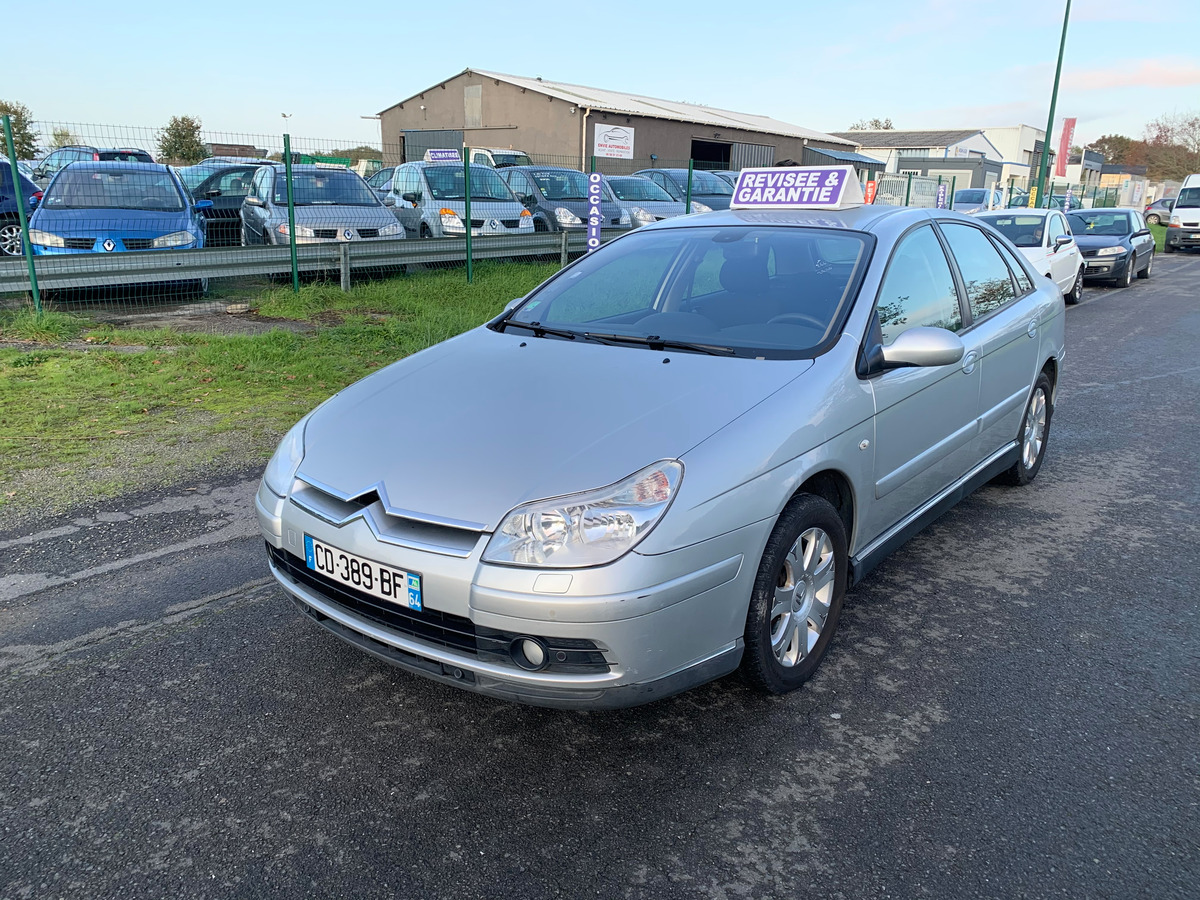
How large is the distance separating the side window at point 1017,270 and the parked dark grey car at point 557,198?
10.5m

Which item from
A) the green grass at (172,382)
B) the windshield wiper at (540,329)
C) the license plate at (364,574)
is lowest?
the green grass at (172,382)

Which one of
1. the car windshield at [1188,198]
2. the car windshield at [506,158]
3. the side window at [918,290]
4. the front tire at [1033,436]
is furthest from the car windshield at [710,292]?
the car windshield at [1188,198]

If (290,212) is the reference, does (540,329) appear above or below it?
below

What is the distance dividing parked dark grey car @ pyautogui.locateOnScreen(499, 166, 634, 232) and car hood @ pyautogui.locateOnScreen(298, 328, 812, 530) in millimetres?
11952

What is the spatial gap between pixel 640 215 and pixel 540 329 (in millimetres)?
12044

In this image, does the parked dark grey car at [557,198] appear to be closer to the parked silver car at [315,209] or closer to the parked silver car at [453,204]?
the parked silver car at [453,204]

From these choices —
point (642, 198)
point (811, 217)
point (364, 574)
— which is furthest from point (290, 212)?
point (364, 574)

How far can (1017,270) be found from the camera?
5.01 m

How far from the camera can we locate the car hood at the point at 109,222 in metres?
9.85

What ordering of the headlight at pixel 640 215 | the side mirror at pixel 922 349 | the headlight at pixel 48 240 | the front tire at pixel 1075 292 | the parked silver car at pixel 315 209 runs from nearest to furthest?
the side mirror at pixel 922 349, the headlight at pixel 48 240, the parked silver car at pixel 315 209, the front tire at pixel 1075 292, the headlight at pixel 640 215

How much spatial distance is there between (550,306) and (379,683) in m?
1.85

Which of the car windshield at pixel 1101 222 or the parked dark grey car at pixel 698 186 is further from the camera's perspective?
the car windshield at pixel 1101 222

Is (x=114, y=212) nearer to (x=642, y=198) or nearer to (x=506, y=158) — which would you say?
(x=642, y=198)

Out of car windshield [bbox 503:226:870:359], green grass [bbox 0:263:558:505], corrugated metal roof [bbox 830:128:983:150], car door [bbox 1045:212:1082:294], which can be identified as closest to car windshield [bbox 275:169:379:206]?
green grass [bbox 0:263:558:505]
